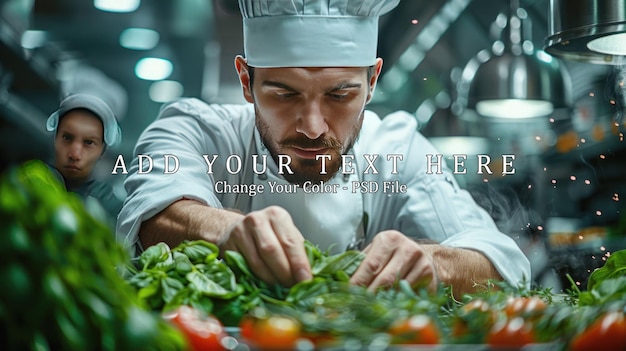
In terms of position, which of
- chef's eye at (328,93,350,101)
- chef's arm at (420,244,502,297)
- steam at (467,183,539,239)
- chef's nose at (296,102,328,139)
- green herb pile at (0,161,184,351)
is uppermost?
chef's eye at (328,93,350,101)

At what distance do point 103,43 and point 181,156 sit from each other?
0.34m

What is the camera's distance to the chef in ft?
4.97

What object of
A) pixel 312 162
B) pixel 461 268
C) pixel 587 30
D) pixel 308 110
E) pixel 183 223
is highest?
pixel 587 30

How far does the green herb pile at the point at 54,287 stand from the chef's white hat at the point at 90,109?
101 cm

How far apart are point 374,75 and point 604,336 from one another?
100 cm

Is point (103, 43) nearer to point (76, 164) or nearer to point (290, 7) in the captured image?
point (76, 164)

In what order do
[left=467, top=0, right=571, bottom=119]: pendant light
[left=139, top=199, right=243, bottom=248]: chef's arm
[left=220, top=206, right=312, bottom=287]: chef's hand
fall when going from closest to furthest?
[left=220, top=206, right=312, bottom=287]: chef's hand
[left=139, top=199, right=243, bottom=248]: chef's arm
[left=467, top=0, right=571, bottom=119]: pendant light

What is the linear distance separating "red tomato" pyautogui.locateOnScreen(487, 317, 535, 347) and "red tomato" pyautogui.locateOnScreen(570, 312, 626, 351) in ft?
0.16

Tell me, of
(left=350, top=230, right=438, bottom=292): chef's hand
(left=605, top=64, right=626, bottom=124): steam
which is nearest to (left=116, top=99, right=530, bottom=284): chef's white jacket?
(left=350, top=230, right=438, bottom=292): chef's hand

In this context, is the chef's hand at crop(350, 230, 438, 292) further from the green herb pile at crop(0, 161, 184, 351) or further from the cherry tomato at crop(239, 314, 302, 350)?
the green herb pile at crop(0, 161, 184, 351)

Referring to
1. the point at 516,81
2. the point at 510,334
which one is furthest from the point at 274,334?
the point at 516,81

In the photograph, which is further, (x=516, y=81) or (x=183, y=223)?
(x=516, y=81)

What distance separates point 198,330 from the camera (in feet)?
2.65

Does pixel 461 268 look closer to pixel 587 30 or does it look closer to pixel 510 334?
pixel 587 30
